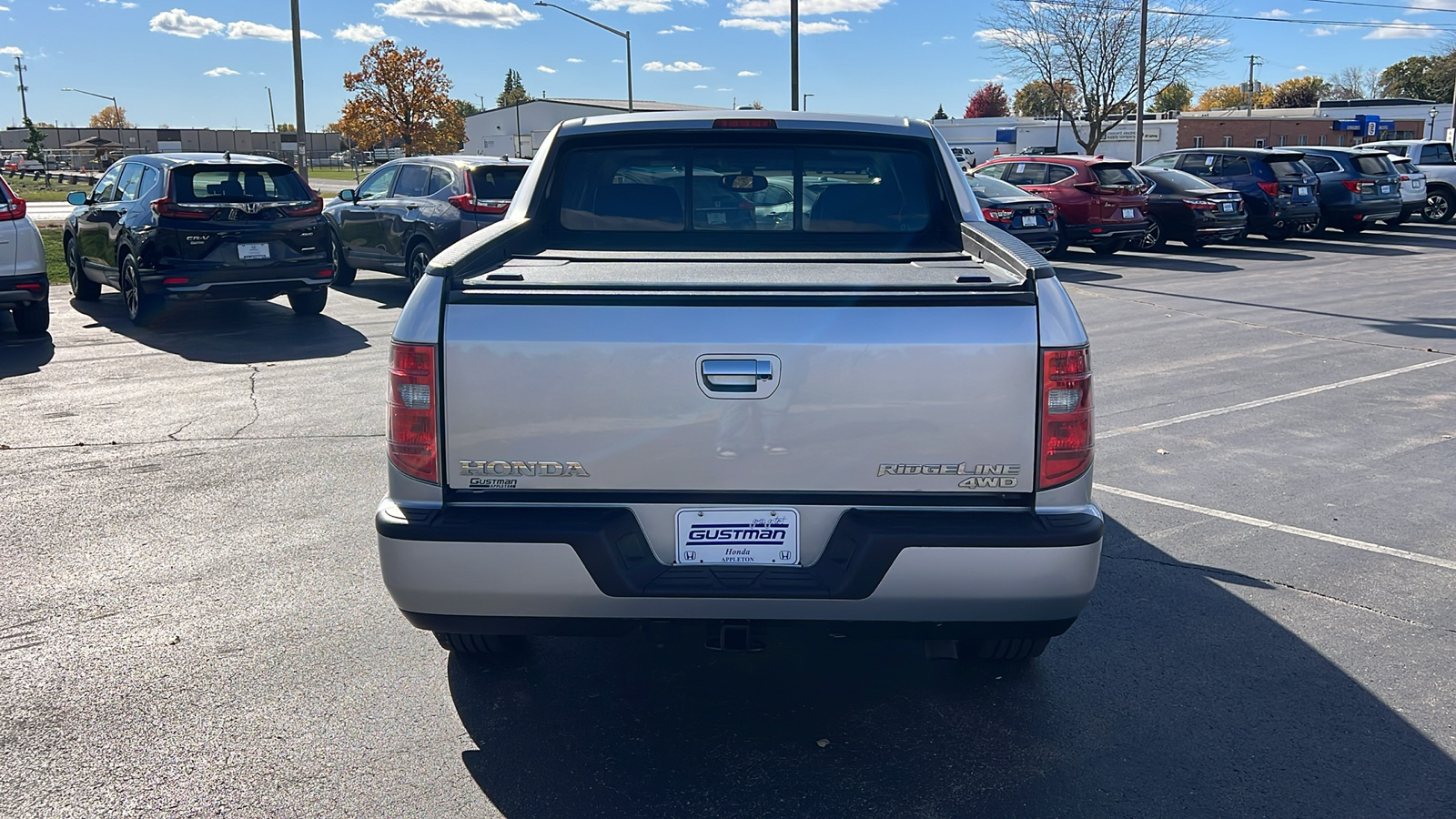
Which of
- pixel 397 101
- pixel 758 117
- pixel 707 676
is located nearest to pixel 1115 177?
pixel 758 117

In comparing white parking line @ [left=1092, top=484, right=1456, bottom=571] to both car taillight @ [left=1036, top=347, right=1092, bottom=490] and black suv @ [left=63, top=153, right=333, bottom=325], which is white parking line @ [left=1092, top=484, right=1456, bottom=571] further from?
black suv @ [left=63, top=153, right=333, bottom=325]

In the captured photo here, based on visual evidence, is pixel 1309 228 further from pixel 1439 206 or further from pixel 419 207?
pixel 419 207

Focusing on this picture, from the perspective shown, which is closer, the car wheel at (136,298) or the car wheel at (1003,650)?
the car wheel at (1003,650)

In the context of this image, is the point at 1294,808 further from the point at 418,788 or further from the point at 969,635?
the point at 418,788

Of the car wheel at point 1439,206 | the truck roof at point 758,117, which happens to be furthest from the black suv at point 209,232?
the car wheel at point 1439,206

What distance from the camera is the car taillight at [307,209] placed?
40.3 feet

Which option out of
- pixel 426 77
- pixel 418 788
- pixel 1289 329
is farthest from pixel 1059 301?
pixel 426 77

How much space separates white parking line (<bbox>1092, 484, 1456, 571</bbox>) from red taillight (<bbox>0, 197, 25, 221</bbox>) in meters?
9.94

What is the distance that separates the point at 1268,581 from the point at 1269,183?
2071cm

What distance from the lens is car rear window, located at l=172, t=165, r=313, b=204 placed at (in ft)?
38.9

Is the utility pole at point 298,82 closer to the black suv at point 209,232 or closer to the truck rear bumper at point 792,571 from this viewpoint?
the black suv at point 209,232

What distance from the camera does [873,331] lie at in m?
3.18

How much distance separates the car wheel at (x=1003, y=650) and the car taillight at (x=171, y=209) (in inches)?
401

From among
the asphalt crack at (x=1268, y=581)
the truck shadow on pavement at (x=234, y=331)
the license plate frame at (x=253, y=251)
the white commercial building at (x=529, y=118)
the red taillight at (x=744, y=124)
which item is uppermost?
the white commercial building at (x=529, y=118)
